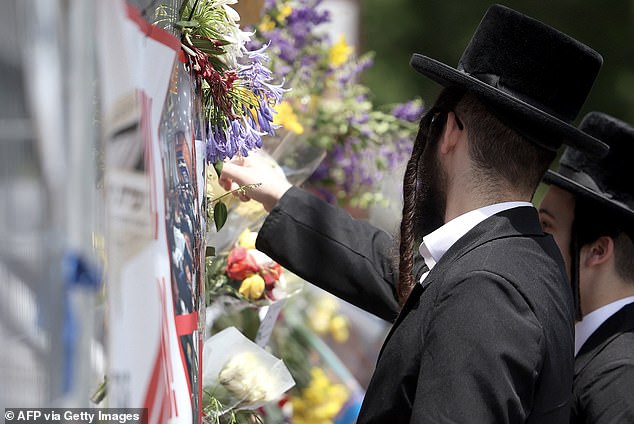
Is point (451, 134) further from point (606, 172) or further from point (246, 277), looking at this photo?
point (606, 172)

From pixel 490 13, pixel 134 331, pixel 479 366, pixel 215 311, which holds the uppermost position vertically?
pixel 490 13

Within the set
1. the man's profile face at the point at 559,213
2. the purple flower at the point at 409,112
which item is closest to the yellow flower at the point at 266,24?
the purple flower at the point at 409,112

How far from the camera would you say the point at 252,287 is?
2.16 metres

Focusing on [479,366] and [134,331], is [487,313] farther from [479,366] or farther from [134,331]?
[134,331]

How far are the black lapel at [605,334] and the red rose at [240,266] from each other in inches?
36.8

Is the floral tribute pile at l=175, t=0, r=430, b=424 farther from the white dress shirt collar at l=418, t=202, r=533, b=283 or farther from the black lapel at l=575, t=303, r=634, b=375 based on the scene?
the black lapel at l=575, t=303, r=634, b=375

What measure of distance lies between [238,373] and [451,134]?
66 centimetres

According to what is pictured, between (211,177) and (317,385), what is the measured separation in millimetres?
1620

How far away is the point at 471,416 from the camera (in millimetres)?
1407

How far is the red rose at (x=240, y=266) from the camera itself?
Result: 2.17 meters

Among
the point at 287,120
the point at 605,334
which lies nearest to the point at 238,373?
the point at 287,120

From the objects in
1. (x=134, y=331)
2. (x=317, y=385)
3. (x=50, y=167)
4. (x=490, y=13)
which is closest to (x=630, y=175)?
(x=490, y=13)

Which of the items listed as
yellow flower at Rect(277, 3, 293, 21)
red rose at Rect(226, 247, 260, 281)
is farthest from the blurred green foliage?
red rose at Rect(226, 247, 260, 281)

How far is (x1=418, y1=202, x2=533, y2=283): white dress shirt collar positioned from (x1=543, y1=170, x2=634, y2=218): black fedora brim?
871 millimetres
